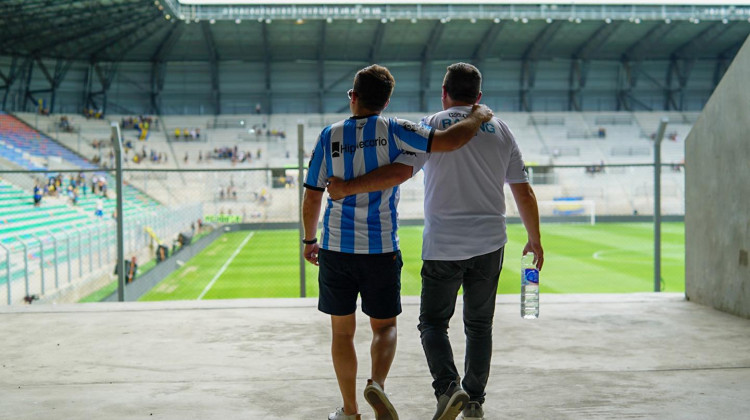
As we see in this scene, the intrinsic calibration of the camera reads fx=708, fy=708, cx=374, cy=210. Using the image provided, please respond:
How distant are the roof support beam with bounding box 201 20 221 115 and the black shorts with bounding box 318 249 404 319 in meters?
44.6

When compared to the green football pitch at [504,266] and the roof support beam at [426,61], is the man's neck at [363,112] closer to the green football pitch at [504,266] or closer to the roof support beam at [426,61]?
the green football pitch at [504,266]

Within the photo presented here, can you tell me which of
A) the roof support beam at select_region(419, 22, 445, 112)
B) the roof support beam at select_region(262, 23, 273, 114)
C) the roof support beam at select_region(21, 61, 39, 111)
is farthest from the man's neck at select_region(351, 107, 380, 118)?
the roof support beam at select_region(21, 61, 39, 111)

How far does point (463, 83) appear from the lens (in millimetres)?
3676

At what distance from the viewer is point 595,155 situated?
46438mm

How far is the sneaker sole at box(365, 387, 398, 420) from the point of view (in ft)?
11.3

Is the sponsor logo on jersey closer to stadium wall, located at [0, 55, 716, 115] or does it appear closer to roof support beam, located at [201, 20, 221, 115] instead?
roof support beam, located at [201, 20, 221, 115]

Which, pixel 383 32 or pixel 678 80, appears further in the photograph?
pixel 678 80

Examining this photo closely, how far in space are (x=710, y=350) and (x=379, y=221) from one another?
3121 mm

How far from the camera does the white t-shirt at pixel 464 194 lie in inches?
142

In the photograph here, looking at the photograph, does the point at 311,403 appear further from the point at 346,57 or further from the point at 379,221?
the point at 346,57

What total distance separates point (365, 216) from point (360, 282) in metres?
0.33

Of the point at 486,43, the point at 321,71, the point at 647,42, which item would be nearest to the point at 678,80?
the point at 647,42

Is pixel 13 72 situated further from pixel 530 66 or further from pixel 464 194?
pixel 464 194

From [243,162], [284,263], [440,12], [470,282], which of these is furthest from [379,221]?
[440,12]
